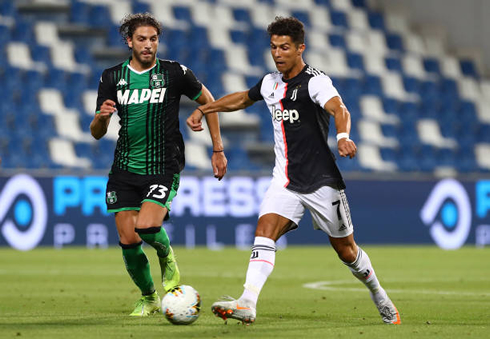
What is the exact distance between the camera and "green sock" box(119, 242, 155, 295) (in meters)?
7.13

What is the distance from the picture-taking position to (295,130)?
642cm

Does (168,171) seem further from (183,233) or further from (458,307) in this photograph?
(183,233)

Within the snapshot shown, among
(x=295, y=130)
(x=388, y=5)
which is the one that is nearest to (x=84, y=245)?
(x=295, y=130)

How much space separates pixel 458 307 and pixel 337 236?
2.11 m

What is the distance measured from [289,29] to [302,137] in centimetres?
73

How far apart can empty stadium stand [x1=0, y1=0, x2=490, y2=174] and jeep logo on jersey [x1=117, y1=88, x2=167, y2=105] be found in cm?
1285

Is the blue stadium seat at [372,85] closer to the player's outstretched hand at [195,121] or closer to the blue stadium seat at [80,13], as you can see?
the blue stadium seat at [80,13]

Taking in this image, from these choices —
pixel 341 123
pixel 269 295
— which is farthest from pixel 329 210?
pixel 269 295

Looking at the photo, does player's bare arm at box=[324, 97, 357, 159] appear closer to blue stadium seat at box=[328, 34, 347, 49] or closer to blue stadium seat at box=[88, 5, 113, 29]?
blue stadium seat at box=[88, 5, 113, 29]

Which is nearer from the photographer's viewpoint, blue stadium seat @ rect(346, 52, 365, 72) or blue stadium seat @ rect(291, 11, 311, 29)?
blue stadium seat @ rect(346, 52, 365, 72)

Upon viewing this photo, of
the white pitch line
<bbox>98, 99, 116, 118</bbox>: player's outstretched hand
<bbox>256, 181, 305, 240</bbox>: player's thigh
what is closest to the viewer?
<bbox>256, 181, 305, 240</bbox>: player's thigh

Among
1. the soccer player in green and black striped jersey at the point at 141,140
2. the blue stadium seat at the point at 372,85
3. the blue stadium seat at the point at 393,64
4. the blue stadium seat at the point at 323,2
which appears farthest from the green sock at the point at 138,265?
the blue stadium seat at the point at 323,2

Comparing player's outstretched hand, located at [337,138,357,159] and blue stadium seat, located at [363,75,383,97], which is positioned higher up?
blue stadium seat, located at [363,75,383,97]

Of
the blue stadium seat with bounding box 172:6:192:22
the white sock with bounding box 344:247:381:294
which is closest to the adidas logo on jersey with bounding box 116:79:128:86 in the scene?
the white sock with bounding box 344:247:381:294
